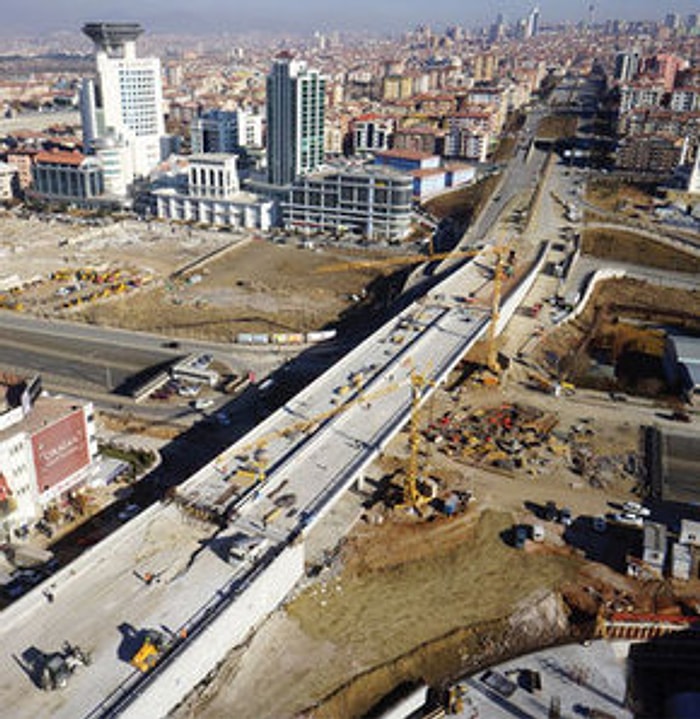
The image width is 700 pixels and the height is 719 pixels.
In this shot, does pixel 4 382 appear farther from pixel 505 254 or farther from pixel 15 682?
pixel 505 254

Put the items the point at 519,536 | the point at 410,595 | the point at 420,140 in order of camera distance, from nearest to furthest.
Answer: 1. the point at 410,595
2. the point at 519,536
3. the point at 420,140

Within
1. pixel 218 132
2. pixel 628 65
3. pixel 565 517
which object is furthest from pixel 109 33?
pixel 628 65

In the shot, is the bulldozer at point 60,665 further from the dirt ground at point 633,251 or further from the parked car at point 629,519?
the dirt ground at point 633,251

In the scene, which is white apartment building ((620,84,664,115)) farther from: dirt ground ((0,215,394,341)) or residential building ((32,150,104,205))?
residential building ((32,150,104,205))

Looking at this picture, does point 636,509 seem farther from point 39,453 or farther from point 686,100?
point 686,100

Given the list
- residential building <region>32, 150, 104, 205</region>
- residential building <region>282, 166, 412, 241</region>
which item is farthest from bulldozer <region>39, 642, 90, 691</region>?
residential building <region>32, 150, 104, 205</region>
